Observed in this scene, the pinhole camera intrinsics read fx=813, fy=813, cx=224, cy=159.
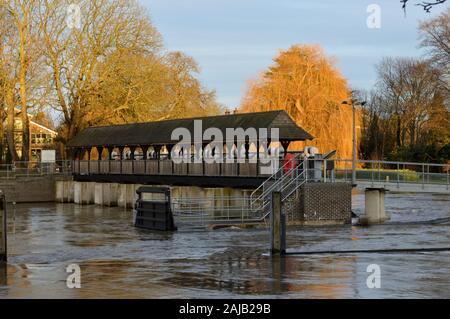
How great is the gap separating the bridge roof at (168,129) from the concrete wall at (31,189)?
354cm

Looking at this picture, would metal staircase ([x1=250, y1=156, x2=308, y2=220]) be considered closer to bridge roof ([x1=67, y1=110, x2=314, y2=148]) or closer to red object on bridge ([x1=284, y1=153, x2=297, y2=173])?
red object on bridge ([x1=284, y1=153, x2=297, y2=173])

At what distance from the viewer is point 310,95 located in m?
67.4

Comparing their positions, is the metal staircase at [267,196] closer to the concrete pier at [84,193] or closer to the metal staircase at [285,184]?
the metal staircase at [285,184]

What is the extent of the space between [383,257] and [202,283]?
272 inches

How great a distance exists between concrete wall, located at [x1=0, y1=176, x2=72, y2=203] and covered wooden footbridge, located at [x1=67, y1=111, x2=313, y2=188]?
2.53 metres

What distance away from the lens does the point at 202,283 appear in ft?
58.4

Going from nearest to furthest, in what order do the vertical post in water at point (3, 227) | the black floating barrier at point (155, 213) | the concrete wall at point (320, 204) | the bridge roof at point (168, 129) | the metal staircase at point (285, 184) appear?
1. the vertical post in water at point (3, 227)
2. the black floating barrier at point (155, 213)
3. the metal staircase at point (285, 184)
4. the concrete wall at point (320, 204)
5. the bridge roof at point (168, 129)

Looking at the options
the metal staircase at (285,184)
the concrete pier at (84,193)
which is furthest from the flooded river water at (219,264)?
the concrete pier at (84,193)

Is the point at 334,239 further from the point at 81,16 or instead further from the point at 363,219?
the point at 81,16

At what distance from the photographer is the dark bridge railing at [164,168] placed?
1654 inches

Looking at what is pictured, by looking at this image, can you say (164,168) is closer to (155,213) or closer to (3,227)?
(155,213)

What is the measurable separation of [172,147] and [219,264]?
32.0 meters

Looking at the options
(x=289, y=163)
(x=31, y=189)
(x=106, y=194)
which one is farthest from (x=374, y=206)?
(x=31, y=189)

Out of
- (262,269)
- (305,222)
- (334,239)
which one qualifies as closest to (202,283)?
(262,269)
